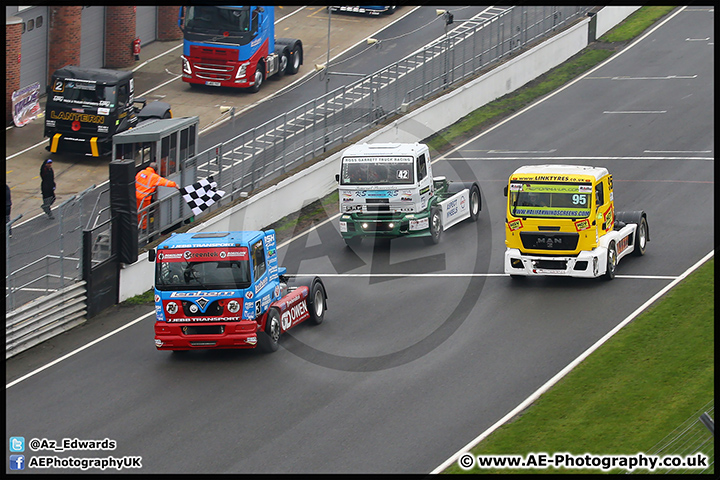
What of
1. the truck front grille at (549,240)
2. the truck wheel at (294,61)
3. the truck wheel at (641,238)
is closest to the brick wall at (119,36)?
the truck wheel at (294,61)

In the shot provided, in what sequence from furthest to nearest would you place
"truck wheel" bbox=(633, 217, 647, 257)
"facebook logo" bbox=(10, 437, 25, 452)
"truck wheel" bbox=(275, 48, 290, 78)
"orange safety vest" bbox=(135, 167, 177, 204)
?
"truck wheel" bbox=(275, 48, 290, 78) → "orange safety vest" bbox=(135, 167, 177, 204) → "truck wheel" bbox=(633, 217, 647, 257) → "facebook logo" bbox=(10, 437, 25, 452)

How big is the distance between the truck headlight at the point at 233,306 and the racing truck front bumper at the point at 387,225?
7649 mm

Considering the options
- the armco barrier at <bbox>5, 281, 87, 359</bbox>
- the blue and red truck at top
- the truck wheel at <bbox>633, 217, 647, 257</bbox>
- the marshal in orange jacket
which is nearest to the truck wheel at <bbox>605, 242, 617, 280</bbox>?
the truck wheel at <bbox>633, 217, 647, 257</bbox>

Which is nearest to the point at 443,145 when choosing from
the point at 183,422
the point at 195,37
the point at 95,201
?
the point at 195,37

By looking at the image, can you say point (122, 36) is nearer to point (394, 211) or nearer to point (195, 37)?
point (195, 37)

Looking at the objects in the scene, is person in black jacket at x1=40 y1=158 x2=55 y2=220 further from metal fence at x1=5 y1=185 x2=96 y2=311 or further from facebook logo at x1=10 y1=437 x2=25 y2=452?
facebook logo at x1=10 y1=437 x2=25 y2=452

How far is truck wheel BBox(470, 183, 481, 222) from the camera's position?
31.2 m

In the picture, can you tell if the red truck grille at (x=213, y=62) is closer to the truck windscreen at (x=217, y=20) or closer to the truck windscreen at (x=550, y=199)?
the truck windscreen at (x=217, y=20)

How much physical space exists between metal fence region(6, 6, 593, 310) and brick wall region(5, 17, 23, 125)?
1165cm

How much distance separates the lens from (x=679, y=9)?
50.4 m

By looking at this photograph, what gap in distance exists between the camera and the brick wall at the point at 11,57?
4081 centimetres

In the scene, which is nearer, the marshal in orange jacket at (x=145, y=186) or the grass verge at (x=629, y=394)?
the grass verge at (x=629, y=394)

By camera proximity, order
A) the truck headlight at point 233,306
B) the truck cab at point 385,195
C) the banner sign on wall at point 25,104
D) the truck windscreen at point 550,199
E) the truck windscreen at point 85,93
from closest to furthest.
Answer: the truck headlight at point 233,306
the truck windscreen at point 550,199
the truck cab at point 385,195
the truck windscreen at point 85,93
the banner sign on wall at point 25,104

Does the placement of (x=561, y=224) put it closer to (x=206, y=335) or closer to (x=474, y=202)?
(x=474, y=202)
